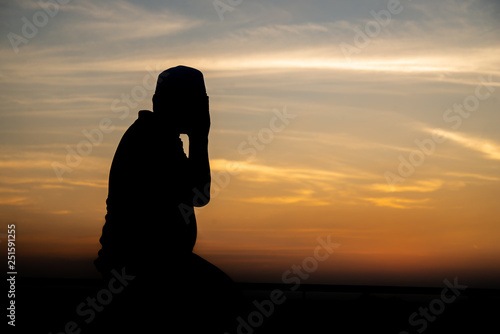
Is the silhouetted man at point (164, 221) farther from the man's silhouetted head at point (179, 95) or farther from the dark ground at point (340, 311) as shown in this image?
the dark ground at point (340, 311)

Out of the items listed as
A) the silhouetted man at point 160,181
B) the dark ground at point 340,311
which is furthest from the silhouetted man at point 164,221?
the dark ground at point 340,311

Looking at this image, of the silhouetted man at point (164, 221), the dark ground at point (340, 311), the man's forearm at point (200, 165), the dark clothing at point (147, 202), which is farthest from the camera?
the dark ground at point (340, 311)

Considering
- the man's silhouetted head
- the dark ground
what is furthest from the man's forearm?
the dark ground

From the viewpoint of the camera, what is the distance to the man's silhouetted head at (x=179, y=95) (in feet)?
8.78

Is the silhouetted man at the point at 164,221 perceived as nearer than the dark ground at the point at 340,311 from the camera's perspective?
Yes

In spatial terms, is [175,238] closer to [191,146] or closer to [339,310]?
[191,146]

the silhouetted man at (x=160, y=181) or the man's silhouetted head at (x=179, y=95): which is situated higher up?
the man's silhouetted head at (x=179, y=95)

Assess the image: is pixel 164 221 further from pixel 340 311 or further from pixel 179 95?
pixel 340 311

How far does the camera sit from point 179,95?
2686 mm

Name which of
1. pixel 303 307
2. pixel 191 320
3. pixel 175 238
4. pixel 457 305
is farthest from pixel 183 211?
pixel 457 305

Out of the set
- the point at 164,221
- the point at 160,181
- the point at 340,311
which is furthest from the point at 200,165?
the point at 340,311

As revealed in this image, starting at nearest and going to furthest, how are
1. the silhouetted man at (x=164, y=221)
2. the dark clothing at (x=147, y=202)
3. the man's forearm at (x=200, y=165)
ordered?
1. the silhouetted man at (x=164, y=221)
2. the dark clothing at (x=147, y=202)
3. the man's forearm at (x=200, y=165)

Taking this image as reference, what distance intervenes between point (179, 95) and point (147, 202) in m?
0.56

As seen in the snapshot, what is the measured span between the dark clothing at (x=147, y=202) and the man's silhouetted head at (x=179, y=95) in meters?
0.08
